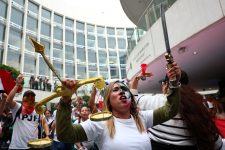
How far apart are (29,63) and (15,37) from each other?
343 centimetres

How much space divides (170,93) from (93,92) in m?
1.25

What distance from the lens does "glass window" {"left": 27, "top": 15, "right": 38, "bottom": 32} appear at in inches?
1071

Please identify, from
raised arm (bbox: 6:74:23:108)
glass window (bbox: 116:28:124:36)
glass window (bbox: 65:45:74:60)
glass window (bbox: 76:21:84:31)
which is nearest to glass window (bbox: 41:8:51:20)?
glass window (bbox: 65:45:74:60)

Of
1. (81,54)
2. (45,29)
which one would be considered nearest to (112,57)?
Answer: (81,54)

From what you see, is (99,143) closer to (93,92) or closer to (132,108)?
(132,108)

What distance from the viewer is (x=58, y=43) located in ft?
102

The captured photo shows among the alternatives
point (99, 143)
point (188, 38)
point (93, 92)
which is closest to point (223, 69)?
point (188, 38)

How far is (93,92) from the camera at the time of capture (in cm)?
278

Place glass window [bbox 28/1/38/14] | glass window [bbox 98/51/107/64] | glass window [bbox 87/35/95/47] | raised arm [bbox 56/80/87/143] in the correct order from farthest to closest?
glass window [bbox 98/51/107/64], glass window [bbox 87/35/95/47], glass window [bbox 28/1/38/14], raised arm [bbox 56/80/87/143]

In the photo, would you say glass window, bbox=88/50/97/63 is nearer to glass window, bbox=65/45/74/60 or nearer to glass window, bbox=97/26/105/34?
glass window, bbox=65/45/74/60

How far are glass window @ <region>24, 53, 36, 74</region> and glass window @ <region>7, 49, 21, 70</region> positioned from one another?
0.92m

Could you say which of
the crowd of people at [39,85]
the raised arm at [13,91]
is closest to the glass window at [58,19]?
the crowd of people at [39,85]

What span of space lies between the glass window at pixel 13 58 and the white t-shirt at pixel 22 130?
21728 mm

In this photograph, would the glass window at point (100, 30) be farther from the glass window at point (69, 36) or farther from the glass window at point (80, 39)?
the glass window at point (69, 36)
